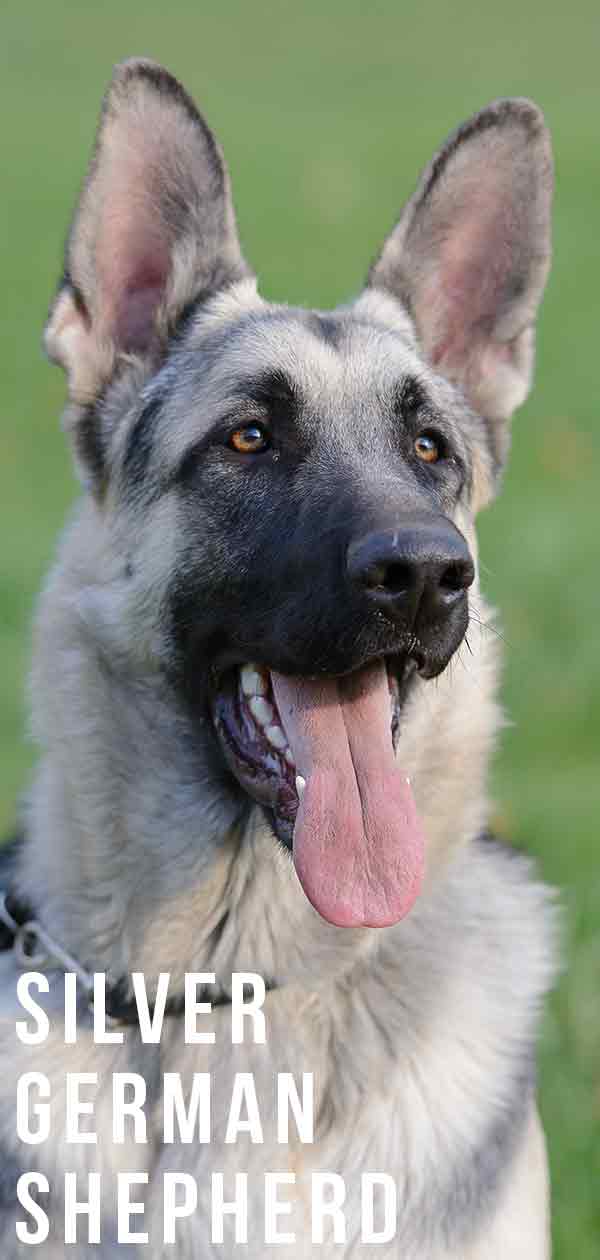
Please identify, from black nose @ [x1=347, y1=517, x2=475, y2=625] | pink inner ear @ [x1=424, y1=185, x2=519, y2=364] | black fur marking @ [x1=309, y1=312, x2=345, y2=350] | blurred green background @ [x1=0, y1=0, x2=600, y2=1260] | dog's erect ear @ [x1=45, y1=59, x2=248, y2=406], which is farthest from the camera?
blurred green background @ [x1=0, y1=0, x2=600, y2=1260]

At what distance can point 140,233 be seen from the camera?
4.12m

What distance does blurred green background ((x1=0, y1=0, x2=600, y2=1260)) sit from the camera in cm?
656

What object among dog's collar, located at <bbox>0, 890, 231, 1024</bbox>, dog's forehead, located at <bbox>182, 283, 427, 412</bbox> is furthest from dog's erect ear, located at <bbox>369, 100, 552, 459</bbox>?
dog's collar, located at <bbox>0, 890, 231, 1024</bbox>

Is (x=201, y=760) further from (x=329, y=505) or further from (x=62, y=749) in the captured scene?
(x=329, y=505)

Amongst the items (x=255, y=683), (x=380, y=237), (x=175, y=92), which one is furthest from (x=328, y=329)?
(x=380, y=237)

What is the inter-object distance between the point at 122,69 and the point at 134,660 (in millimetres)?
1342

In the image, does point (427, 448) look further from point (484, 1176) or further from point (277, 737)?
point (484, 1176)

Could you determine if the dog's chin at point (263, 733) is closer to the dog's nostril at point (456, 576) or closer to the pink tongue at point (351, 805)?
the pink tongue at point (351, 805)

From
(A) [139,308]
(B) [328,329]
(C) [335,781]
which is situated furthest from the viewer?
(A) [139,308]

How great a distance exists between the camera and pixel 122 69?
147 inches

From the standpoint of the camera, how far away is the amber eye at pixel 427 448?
400cm

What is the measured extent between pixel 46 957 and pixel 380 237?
1880 cm

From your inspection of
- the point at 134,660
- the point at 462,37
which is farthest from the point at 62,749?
the point at 462,37

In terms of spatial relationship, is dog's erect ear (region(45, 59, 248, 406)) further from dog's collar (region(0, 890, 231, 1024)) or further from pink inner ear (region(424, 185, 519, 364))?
dog's collar (region(0, 890, 231, 1024))
